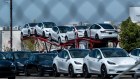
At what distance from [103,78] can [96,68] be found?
2.66 feet

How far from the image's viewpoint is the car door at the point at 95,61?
2242 cm

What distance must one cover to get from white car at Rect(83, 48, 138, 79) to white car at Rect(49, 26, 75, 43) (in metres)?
20.0

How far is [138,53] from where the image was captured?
27859mm

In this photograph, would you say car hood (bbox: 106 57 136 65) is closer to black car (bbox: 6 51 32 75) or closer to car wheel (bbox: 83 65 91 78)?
car wheel (bbox: 83 65 91 78)

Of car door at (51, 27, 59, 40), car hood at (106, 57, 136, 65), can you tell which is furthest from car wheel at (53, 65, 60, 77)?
car door at (51, 27, 59, 40)

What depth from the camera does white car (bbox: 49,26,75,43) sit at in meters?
43.8

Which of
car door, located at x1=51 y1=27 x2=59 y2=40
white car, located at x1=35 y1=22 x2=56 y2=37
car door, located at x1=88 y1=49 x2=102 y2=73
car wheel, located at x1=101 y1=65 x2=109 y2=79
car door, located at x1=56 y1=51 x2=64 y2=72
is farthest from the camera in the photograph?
white car, located at x1=35 y1=22 x2=56 y2=37

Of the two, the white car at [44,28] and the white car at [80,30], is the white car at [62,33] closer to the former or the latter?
the white car at [80,30]

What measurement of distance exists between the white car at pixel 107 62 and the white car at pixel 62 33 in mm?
19993

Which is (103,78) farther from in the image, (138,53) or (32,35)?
(32,35)

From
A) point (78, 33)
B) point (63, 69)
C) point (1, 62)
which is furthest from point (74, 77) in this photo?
point (78, 33)

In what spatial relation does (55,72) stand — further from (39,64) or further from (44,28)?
(44,28)

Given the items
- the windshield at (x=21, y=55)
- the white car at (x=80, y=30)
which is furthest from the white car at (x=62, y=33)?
the windshield at (x=21, y=55)

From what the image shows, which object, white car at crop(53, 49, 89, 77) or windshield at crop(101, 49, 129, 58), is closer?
windshield at crop(101, 49, 129, 58)
